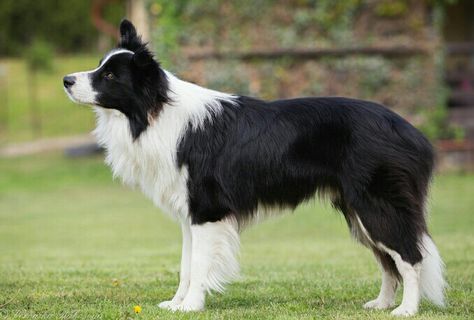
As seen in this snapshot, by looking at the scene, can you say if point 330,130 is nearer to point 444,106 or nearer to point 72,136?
point 444,106

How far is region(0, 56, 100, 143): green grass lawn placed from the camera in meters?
28.6

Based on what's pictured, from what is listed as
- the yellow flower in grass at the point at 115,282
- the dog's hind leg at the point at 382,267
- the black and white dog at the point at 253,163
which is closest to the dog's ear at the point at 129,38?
the black and white dog at the point at 253,163

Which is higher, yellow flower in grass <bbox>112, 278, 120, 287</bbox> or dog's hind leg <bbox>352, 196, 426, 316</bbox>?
dog's hind leg <bbox>352, 196, 426, 316</bbox>

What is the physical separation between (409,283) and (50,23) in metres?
31.6

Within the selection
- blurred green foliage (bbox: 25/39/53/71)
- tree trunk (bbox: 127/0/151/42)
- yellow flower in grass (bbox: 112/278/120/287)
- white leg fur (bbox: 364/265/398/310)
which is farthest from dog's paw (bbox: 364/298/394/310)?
blurred green foliage (bbox: 25/39/53/71)

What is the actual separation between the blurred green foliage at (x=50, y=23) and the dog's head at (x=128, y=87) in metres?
26.4

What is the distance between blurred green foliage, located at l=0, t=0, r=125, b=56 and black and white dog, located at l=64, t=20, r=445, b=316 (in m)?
26.5

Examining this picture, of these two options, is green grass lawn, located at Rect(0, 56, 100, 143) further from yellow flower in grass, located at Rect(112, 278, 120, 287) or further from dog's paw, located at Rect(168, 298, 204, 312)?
dog's paw, located at Rect(168, 298, 204, 312)

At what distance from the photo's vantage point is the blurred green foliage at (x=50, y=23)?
33.8m

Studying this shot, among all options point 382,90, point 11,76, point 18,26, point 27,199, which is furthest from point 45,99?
point 382,90

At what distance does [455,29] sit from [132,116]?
723 inches

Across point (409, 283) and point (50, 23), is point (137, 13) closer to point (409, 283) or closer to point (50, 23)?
point (50, 23)

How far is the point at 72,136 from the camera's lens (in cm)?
2748

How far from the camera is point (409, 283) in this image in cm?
625
